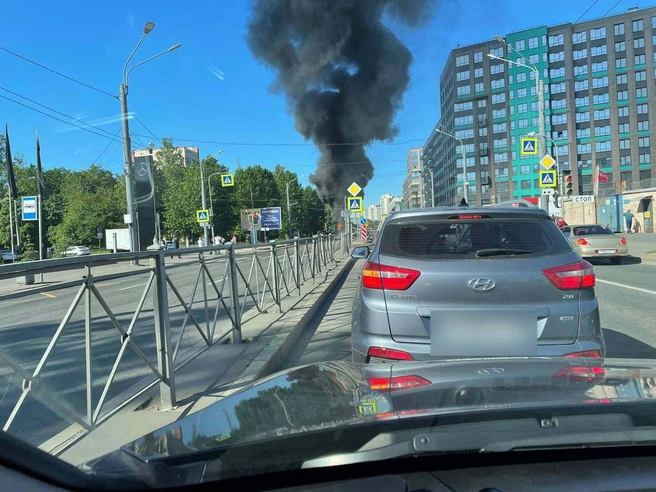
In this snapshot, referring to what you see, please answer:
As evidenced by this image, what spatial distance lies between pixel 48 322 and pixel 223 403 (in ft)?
5.50

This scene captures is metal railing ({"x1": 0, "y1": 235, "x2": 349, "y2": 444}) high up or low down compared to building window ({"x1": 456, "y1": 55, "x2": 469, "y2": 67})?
down

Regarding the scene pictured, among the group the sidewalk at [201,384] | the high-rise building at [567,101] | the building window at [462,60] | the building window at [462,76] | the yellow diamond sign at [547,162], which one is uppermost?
the building window at [462,60]

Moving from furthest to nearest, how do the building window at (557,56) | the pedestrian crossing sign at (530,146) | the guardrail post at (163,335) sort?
1. the building window at (557,56)
2. the pedestrian crossing sign at (530,146)
3. the guardrail post at (163,335)

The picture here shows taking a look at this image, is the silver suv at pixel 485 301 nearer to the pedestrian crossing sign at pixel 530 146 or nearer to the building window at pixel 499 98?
the pedestrian crossing sign at pixel 530 146

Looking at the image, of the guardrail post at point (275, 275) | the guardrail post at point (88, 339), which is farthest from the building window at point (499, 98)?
the guardrail post at point (88, 339)

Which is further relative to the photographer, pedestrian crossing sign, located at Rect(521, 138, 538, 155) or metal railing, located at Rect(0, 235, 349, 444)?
pedestrian crossing sign, located at Rect(521, 138, 538, 155)

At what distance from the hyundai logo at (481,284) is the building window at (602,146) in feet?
292

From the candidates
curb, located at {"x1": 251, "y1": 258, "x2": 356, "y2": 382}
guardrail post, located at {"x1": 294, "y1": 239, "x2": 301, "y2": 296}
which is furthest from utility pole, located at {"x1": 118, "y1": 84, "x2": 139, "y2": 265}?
curb, located at {"x1": 251, "y1": 258, "x2": 356, "y2": 382}

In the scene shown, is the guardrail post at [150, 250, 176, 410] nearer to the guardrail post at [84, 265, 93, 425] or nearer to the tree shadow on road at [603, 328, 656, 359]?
the guardrail post at [84, 265, 93, 425]

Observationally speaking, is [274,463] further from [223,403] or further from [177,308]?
[177,308]

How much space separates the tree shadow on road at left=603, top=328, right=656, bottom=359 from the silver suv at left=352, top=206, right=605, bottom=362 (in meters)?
2.25

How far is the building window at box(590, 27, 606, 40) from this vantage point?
76.6m

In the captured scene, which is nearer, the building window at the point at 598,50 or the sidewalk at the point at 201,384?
the sidewalk at the point at 201,384

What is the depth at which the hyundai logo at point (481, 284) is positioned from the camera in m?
3.22
